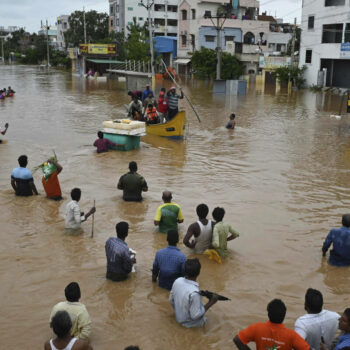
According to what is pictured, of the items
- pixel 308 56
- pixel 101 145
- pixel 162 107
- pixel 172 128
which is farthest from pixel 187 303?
pixel 308 56

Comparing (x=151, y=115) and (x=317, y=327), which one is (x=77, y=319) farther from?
(x=151, y=115)

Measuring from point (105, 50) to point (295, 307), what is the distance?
202 ft

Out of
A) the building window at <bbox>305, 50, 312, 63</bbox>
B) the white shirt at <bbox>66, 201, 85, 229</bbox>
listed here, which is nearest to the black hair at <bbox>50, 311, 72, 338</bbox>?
the white shirt at <bbox>66, 201, 85, 229</bbox>

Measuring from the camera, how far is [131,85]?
41500mm

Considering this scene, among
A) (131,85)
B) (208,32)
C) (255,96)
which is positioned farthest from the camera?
(208,32)

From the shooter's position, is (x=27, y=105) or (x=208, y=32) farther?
(x=208, y=32)

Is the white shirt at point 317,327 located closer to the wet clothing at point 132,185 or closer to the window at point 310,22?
the wet clothing at point 132,185

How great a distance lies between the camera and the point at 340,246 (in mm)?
7461

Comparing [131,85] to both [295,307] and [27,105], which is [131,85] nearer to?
[27,105]

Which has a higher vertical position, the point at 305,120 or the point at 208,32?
the point at 208,32

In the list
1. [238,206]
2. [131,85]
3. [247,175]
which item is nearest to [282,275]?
[238,206]

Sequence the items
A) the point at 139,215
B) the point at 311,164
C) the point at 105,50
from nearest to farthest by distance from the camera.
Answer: the point at 139,215 → the point at 311,164 → the point at 105,50

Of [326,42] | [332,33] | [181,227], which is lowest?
[181,227]

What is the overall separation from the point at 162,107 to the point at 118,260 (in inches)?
517
